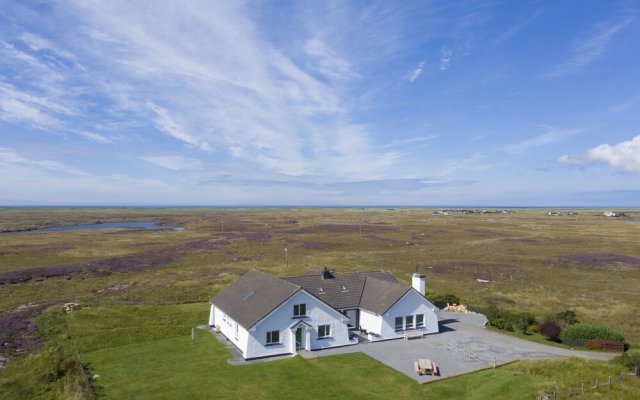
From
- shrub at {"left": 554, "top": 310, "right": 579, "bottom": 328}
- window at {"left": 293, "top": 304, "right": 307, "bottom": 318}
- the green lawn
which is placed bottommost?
the green lawn

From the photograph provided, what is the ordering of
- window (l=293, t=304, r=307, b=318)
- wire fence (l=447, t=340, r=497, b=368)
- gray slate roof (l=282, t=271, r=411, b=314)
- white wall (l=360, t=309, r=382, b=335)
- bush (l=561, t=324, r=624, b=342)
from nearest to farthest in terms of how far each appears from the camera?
1. wire fence (l=447, t=340, r=497, b=368)
2. window (l=293, t=304, r=307, b=318)
3. bush (l=561, t=324, r=624, b=342)
4. white wall (l=360, t=309, r=382, b=335)
5. gray slate roof (l=282, t=271, r=411, b=314)

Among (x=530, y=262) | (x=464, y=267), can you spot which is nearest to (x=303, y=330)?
(x=464, y=267)

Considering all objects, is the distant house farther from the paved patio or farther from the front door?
the paved patio

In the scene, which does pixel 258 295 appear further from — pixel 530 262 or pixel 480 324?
pixel 530 262

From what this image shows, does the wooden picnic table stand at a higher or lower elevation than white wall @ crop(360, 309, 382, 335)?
lower

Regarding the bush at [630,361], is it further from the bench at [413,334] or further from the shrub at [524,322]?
the bench at [413,334]

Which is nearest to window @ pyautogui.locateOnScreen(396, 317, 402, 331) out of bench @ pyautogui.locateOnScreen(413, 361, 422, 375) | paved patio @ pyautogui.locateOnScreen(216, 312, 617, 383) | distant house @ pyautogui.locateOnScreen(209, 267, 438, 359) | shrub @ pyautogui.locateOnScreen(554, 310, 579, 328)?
distant house @ pyautogui.locateOnScreen(209, 267, 438, 359)

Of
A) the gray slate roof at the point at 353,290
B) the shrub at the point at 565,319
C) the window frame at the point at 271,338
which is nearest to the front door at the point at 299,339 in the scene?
the window frame at the point at 271,338

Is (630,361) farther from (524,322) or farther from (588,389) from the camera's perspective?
(524,322)
